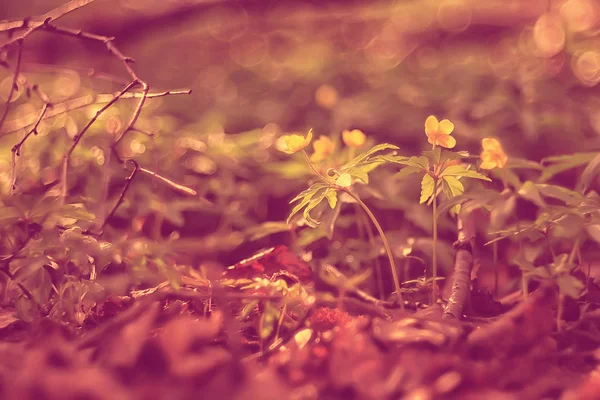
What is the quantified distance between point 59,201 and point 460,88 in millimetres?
2433

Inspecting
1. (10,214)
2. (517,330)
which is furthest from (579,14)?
(10,214)

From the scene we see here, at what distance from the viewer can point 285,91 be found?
3803 mm

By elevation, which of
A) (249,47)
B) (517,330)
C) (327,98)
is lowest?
(249,47)

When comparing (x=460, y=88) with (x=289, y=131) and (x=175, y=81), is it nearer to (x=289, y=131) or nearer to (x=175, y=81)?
(x=289, y=131)

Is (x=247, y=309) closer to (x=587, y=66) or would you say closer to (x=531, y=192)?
(x=531, y=192)

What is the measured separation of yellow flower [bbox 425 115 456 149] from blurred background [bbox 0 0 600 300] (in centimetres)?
47

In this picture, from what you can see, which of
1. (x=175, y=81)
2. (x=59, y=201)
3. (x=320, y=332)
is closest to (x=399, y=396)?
(x=320, y=332)

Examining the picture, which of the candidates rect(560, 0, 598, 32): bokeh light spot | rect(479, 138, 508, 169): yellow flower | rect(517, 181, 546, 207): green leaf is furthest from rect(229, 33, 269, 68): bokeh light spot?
rect(517, 181, 546, 207): green leaf

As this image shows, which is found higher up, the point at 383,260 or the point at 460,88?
the point at 460,88

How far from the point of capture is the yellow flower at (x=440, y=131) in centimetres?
142

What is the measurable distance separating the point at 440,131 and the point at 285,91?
2.46 m

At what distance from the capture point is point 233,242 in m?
2.05

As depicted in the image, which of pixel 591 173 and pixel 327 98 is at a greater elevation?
pixel 591 173

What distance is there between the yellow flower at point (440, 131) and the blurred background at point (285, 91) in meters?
0.47
